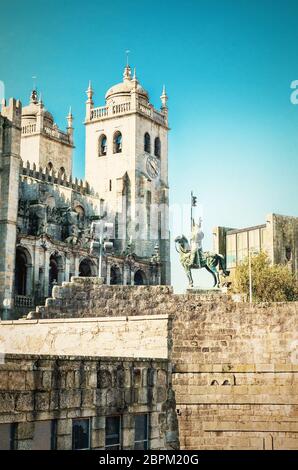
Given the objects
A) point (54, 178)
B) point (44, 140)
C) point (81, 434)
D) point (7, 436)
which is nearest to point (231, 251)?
point (54, 178)

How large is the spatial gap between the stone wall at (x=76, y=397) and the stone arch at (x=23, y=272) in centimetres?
3217

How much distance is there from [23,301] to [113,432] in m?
32.2

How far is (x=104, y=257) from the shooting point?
5869 cm

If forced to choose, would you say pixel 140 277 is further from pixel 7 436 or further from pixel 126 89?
pixel 7 436

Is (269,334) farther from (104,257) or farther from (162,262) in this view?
(162,262)

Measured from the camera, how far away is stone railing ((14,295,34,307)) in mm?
47119

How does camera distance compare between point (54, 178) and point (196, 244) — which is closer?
point (196, 244)

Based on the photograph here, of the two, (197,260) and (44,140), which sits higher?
(44,140)

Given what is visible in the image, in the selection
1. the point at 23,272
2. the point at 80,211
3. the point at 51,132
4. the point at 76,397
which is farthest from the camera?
the point at 51,132

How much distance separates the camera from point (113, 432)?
16.3 m

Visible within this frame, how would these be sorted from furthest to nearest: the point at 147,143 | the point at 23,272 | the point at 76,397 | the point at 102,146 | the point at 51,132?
the point at 51,132
the point at 102,146
the point at 147,143
the point at 23,272
the point at 76,397

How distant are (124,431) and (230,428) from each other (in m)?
5.74

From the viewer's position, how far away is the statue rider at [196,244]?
95.9 feet

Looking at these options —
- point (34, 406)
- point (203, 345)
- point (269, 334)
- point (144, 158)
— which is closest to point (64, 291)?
point (203, 345)
